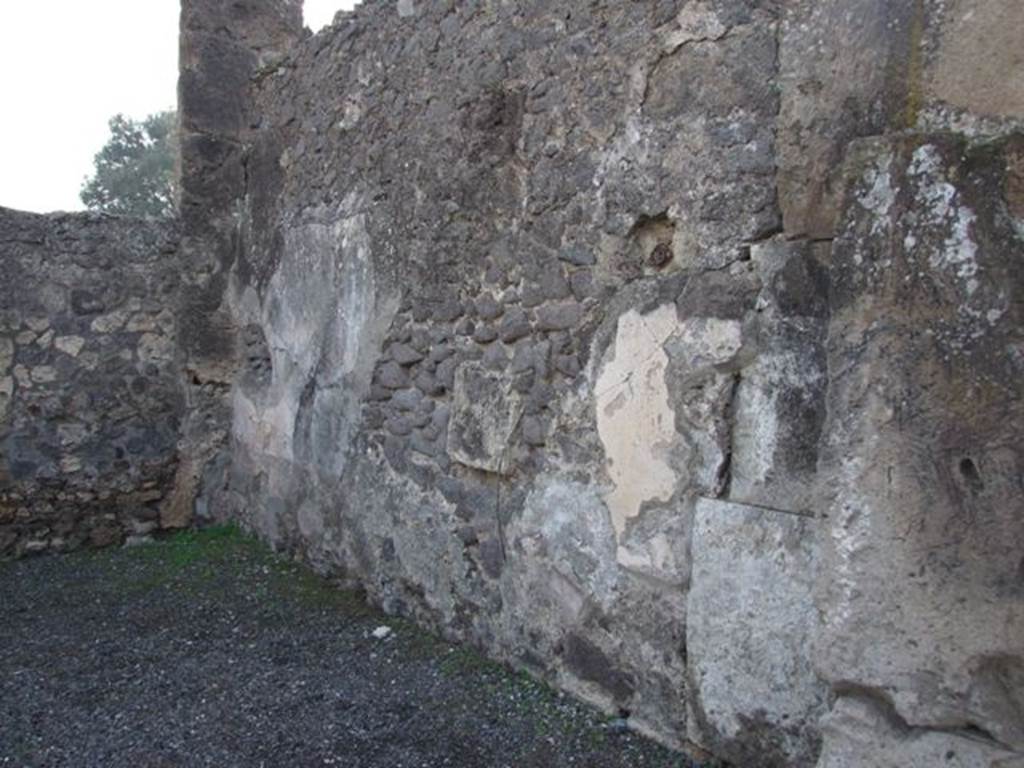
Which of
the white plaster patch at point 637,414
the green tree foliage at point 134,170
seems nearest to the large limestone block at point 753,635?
the white plaster patch at point 637,414

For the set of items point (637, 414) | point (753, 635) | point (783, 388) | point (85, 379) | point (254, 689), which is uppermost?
point (783, 388)

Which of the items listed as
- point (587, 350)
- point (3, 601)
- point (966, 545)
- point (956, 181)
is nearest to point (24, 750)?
point (3, 601)

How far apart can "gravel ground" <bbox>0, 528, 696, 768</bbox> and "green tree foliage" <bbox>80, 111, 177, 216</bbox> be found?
19538 mm

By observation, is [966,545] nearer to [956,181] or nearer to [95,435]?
[956,181]

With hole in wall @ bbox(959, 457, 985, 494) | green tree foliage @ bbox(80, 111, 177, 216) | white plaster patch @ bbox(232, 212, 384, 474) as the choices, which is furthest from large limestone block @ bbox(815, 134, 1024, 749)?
green tree foliage @ bbox(80, 111, 177, 216)

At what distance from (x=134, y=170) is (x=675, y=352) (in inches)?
913

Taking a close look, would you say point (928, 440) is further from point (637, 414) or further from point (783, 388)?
point (637, 414)

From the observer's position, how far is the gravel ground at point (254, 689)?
2699mm

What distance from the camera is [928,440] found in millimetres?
1424

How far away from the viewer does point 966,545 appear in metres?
1.38

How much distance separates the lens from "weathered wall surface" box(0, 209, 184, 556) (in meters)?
4.89

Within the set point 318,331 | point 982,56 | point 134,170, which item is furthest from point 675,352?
point 134,170

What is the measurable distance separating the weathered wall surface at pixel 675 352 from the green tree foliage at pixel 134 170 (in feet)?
63.0

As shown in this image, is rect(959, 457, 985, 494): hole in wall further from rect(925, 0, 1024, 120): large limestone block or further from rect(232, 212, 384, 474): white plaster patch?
rect(232, 212, 384, 474): white plaster patch
